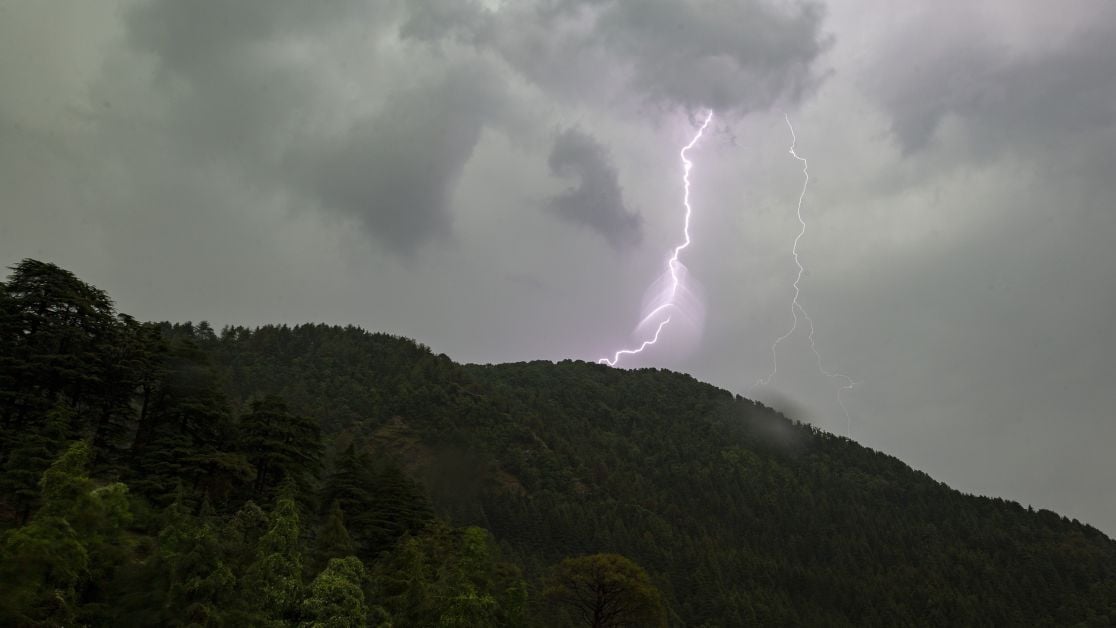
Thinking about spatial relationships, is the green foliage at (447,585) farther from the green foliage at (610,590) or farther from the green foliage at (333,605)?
the green foliage at (610,590)

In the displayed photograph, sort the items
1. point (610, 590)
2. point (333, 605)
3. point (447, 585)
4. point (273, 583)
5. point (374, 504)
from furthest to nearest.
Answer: point (610, 590)
point (374, 504)
point (447, 585)
point (273, 583)
point (333, 605)

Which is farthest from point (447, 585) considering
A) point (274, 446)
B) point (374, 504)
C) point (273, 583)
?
point (274, 446)

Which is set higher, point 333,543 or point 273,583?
point 333,543

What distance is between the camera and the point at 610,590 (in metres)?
65.2

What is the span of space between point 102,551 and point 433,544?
25530 mm

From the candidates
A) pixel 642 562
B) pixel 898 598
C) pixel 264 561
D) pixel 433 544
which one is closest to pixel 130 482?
pixel 433 544

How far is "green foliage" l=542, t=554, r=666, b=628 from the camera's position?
6519 cm

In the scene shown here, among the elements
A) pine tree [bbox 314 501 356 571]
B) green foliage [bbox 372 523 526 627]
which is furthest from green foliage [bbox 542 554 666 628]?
pine tree [bbox 314 501 356 571]

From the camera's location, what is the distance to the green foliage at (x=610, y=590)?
6519 cm

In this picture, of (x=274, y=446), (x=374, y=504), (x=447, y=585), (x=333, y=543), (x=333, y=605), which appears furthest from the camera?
(x=374, y=504)

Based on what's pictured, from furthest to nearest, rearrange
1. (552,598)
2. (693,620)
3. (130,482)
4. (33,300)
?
(693,620), (552,598), (33,300), (130,482)

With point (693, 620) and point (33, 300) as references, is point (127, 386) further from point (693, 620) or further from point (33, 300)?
point (693, 620)

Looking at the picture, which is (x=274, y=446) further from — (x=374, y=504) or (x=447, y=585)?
(x=447, y=585)

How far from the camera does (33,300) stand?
51.1 metres
